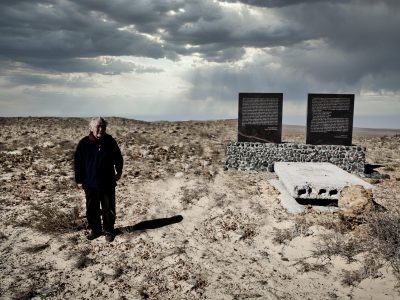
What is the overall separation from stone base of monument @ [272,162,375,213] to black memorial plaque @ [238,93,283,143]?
2.61 metres

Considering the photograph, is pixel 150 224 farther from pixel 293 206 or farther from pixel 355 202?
pixel 355 202

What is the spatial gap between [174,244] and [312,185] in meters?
4.05

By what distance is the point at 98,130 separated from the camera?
6883 millimetres

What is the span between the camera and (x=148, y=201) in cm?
999

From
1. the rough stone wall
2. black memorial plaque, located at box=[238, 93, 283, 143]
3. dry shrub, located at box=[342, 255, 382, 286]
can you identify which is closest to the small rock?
dry shrub, located at box=[342, 255, 382, 286]

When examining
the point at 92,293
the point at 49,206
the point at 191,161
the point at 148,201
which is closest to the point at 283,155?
the point at 191,161

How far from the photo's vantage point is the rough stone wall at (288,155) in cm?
1426

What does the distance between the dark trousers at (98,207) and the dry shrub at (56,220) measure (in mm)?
783

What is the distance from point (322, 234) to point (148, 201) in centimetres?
455

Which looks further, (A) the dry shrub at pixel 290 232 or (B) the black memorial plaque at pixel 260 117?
(B) the black memorial plaque at pixel 260 117

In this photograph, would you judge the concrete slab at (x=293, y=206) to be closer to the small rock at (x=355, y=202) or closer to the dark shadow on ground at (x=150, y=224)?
the small rock at (x=355, y=202)

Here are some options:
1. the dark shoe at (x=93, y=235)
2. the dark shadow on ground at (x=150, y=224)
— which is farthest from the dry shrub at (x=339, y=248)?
the dark shoe at (x=93, y=235)

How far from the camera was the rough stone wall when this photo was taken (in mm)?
14258

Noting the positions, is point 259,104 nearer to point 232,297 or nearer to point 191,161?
point 191,161
